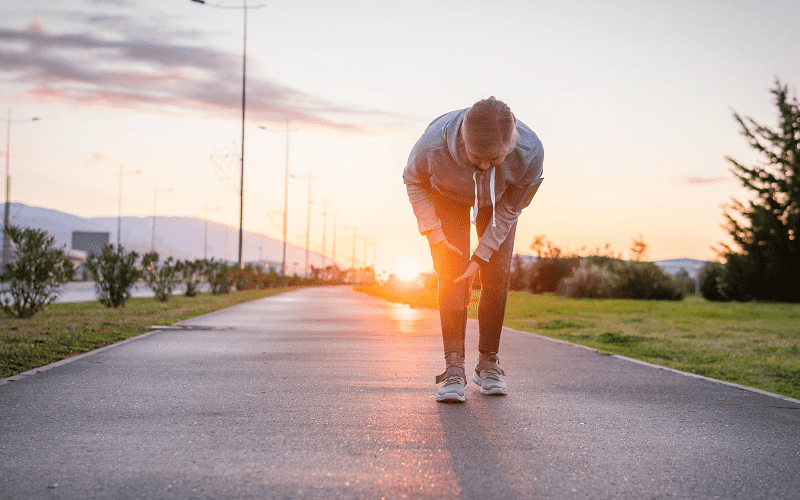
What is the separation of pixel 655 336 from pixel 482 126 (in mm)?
8014

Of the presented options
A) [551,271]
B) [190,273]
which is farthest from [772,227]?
[190,273]

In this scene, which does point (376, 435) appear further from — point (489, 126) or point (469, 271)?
point (489, 126)

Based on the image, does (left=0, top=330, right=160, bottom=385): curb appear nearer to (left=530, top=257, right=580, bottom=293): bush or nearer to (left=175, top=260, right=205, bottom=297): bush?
(left=175, top=260, right=205, bottom=297): bush

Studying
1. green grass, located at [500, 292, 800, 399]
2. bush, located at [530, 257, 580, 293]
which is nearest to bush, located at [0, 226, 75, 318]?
green grass, located at [500, 292, 800, 399]

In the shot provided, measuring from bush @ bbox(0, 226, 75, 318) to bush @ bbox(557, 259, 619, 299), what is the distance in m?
21.5

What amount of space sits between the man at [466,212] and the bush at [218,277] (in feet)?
81.5

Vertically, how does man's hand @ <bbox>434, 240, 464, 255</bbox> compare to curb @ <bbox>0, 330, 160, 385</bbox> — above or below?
above

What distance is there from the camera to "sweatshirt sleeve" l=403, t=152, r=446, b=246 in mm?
4195

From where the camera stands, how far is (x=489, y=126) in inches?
132

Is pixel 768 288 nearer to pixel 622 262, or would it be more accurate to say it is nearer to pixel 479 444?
pixel 622 262

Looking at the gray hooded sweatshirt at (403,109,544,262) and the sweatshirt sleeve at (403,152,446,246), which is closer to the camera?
the gray hooded sweatshirt at (403,109,544,262)

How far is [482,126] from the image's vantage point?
3.35 m

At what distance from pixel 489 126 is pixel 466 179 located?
617 mm

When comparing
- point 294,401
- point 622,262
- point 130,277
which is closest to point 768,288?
point 622,262
